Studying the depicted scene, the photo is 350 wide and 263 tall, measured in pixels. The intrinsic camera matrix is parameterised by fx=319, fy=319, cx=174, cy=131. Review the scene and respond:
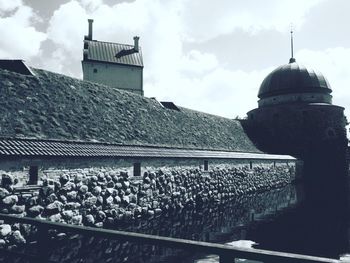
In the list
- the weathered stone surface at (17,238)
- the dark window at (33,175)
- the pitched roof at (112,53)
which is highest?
the pitched roof at (112,53)

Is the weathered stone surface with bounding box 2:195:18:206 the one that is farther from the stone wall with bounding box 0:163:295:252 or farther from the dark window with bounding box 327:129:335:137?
the dark window with bounding box 327:129:335:137

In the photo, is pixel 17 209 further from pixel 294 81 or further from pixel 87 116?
pixel 294 81

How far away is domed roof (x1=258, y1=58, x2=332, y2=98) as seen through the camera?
30.3 metres

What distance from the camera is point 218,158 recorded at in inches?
656

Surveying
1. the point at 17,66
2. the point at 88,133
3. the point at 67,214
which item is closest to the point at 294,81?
the point at 88,133

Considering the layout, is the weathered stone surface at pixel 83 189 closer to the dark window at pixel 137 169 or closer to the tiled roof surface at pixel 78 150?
the tiled roof surface at pixel 78 150

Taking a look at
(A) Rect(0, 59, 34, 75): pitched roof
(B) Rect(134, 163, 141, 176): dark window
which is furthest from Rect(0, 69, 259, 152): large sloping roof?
(B) Rect(134, 163, 141, 176): dark window

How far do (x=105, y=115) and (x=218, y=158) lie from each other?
633cm

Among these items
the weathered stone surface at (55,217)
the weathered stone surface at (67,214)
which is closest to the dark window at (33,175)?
the weathered stone surface at (55,217)

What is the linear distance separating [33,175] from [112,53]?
2835 cm

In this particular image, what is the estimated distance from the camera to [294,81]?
3056cm

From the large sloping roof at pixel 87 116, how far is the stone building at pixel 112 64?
1564 centimetres

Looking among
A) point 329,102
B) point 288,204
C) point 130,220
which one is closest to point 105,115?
point 130,220

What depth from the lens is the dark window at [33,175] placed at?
8461 mm
